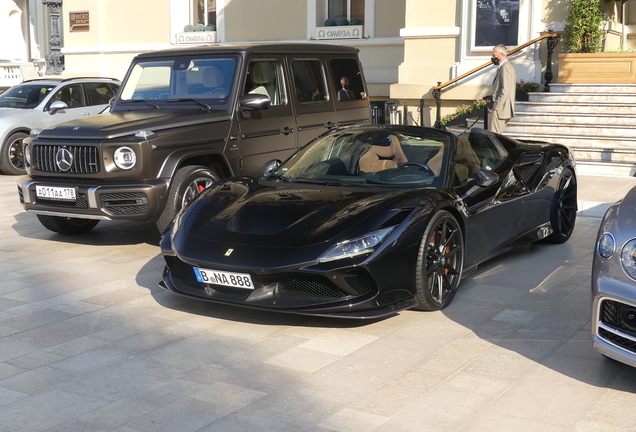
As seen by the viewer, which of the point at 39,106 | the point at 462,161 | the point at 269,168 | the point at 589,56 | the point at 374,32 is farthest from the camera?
the point at 374,32

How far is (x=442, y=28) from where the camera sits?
1584 cm

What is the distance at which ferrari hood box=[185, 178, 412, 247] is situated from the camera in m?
5.01

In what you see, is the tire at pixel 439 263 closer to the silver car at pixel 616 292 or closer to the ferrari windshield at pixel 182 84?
the silver car at pixel 616 292

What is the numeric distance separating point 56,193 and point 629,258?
17.5ft

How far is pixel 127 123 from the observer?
24.1 ft

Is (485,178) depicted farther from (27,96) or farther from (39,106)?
(27,96)

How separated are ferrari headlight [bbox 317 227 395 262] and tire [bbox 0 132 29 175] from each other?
397 inches

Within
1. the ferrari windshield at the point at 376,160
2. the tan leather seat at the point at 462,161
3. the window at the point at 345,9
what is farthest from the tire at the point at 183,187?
the window at the point at 345,9

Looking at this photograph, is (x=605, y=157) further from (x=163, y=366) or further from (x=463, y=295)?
(x=163, y=366)

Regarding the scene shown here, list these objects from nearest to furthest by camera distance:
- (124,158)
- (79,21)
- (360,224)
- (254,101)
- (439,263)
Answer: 1. (360,224)
2. (439,263)
3. (124,158)
4. (254,101)
5. (79,21)

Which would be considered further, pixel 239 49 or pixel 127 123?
pixel 239 49

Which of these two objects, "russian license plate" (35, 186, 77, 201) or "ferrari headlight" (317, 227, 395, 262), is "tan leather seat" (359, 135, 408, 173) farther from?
"russian license plate" (35, 186, 77, 201)

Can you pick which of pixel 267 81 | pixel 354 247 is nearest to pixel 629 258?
pixel 354 247

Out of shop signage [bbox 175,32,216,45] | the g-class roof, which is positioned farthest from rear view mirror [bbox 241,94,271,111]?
shop signage [bbox 175,32,216,45]
